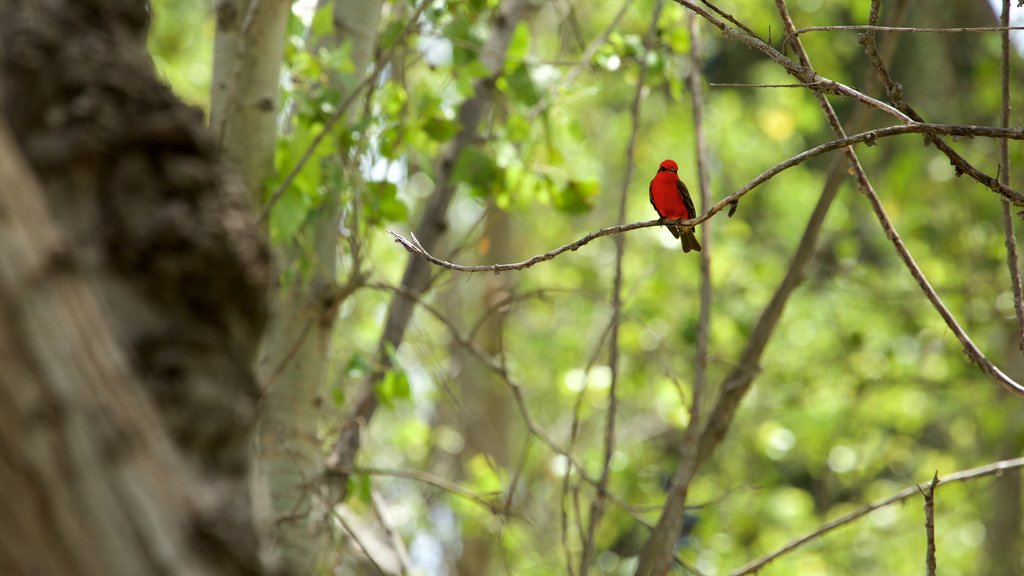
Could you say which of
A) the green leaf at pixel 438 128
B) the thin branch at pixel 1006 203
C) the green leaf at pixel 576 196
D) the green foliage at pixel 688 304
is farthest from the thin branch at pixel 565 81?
the thin branch at pixel 1006 203

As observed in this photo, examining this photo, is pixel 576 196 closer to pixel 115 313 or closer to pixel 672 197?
pixel 672 197

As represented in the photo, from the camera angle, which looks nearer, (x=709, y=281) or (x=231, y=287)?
(x=231, y=287)

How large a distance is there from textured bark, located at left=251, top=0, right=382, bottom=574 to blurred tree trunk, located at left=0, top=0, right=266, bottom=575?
2218mm

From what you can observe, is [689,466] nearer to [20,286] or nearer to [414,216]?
[20,286]

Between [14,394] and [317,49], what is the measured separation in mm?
3306

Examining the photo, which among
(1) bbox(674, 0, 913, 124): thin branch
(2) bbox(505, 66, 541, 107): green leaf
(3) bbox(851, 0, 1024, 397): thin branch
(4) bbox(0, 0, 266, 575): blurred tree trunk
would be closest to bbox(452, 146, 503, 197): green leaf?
(2) bbox(505, 66, 541, 107): green leaf

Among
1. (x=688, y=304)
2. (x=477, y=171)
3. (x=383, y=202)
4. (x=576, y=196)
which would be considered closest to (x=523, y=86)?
(x=477, y=171)

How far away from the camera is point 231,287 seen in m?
1.26

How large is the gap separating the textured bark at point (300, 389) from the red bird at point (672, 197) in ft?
5.33

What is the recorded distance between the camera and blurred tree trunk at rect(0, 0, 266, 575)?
40.4 inches

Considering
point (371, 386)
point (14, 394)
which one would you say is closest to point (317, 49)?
point (371, 386)

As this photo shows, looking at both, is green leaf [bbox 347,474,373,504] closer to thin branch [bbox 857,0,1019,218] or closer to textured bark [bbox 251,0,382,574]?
textured bark [bbox 251,0,382,574]

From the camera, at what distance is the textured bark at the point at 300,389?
3.51 meters

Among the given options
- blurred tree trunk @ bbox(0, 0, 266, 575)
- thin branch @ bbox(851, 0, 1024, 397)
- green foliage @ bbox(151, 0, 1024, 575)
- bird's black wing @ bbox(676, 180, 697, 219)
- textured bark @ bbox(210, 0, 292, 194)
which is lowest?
blurred tree trunk @ bbox(0, 0, 266, 575)
